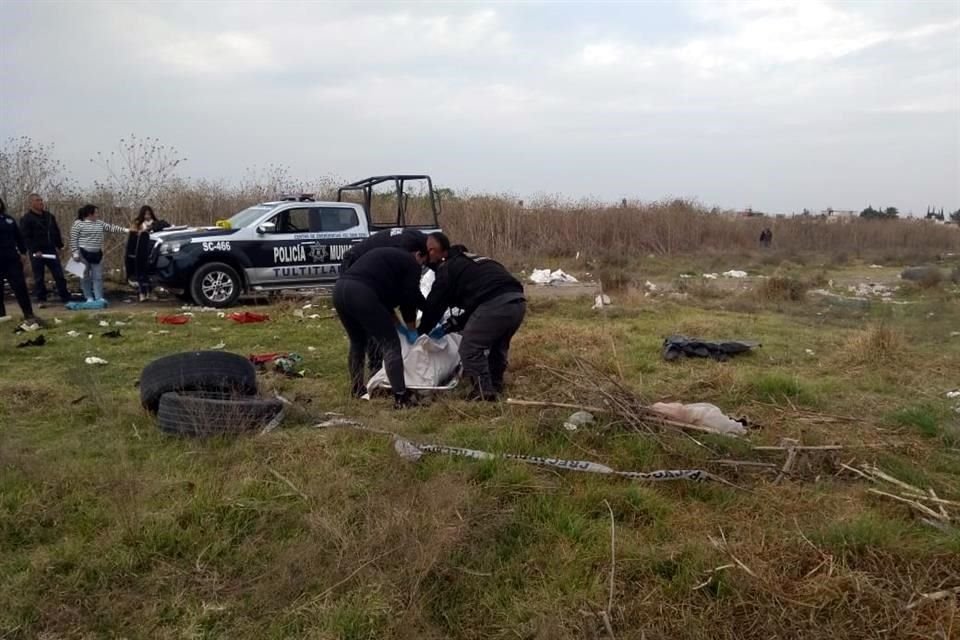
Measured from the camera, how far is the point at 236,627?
125 inches

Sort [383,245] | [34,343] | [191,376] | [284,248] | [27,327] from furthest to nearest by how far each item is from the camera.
A: [284,248]
[27,327]
[34,343]
[383,245]
[191,376]

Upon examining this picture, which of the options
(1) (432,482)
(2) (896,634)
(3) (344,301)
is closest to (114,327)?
(3) (344,301)

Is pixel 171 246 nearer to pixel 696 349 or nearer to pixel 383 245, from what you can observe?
pixel 383 245

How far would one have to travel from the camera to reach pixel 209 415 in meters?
5.06

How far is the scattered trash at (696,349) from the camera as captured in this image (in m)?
8.44

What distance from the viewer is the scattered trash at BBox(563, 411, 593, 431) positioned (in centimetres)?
505

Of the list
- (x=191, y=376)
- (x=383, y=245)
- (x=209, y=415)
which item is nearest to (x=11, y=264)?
(x=191, y=376)

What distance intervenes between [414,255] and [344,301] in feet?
2.46

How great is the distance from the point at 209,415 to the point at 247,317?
6.41 metres

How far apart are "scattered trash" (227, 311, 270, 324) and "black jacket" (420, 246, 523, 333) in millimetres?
5650

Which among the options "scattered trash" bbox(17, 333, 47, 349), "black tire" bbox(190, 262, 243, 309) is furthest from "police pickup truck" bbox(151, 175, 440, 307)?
"scattered trash" bbox(17, 333, 47, 349)

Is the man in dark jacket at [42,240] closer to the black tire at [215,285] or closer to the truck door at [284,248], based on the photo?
the black tire at [215,285]

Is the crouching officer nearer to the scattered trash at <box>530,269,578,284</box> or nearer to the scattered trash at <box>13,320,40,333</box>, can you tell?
the scattered trash at <box>13,320,40,333</box>

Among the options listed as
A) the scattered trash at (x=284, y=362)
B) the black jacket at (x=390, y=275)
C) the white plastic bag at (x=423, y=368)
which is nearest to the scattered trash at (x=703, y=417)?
the white plastic bag at (x=423, y=368)
